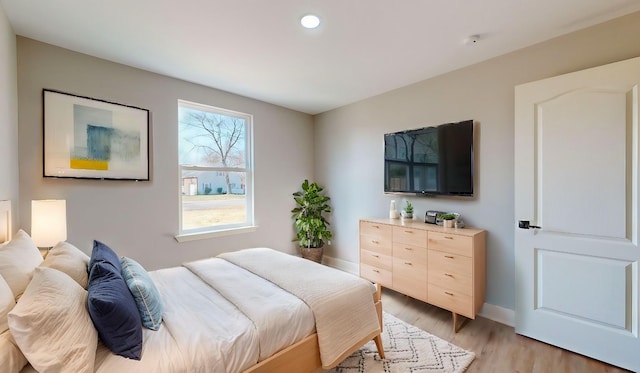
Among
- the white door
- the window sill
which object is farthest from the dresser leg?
the window sill

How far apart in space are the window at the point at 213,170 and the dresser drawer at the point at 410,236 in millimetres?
2010

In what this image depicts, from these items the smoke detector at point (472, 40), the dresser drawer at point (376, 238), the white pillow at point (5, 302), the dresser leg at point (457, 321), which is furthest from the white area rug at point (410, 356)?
the smoke detector at point (472, 40)

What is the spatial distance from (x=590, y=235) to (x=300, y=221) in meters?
3.08

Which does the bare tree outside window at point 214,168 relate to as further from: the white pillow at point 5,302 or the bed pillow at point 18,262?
the white pillow at point 5,302

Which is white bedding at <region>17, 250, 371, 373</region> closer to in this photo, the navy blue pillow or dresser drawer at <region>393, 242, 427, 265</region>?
the navy blue pillow

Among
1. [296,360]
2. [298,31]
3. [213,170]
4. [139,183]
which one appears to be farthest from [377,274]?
[139,183]

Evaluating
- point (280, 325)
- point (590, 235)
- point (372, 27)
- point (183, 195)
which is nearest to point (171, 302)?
point (280, 325)

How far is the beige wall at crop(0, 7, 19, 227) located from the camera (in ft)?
5.85

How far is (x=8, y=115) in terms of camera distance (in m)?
1.93

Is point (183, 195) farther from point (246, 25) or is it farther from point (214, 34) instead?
point (246, 25)

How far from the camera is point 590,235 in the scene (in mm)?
1979

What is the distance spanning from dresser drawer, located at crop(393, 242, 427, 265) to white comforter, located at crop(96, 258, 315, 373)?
4.81ft

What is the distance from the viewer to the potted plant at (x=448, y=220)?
2654 millimetres

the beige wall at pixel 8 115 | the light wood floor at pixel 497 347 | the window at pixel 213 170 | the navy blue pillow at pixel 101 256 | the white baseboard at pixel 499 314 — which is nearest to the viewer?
the navy blue pillow at pixel 101 256
